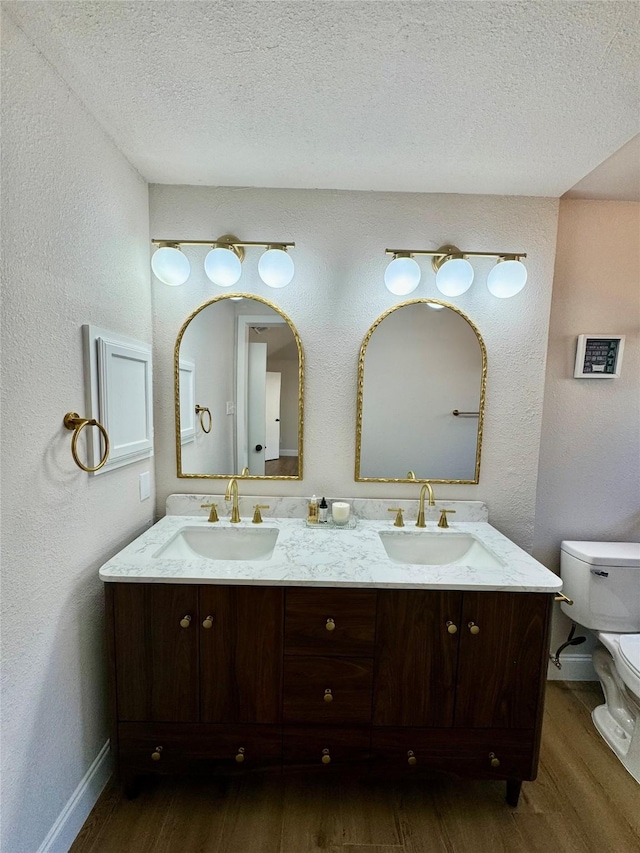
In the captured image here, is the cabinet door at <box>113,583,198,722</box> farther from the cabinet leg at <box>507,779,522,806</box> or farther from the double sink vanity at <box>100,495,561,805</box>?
the cabinet leg at <box>507,779,522,806</box>

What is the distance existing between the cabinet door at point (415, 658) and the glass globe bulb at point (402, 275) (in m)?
1.14

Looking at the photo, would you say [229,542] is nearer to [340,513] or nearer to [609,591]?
[340,513]

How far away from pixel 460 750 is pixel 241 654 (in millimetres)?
788

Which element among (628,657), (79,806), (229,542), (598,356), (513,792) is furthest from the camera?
(598,356)

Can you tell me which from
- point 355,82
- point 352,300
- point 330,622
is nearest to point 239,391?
point 352,300

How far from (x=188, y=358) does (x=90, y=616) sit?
104 cm

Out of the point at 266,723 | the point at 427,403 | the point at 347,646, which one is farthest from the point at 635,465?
the point at 266,723

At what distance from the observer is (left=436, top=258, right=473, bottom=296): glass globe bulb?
144 centimetres

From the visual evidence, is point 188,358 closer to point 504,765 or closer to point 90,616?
point 90,616

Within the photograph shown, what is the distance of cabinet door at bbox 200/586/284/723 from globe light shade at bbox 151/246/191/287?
3.86ft

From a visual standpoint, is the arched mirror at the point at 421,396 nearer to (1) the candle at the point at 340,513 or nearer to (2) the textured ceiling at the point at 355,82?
(1) the candle at the point at 340,513

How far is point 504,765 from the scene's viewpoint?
1.17 metres

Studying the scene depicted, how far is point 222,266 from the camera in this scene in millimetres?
1446

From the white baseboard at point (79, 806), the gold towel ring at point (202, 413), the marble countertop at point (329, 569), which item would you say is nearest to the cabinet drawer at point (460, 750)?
the marble countertop at point (329, 569)
